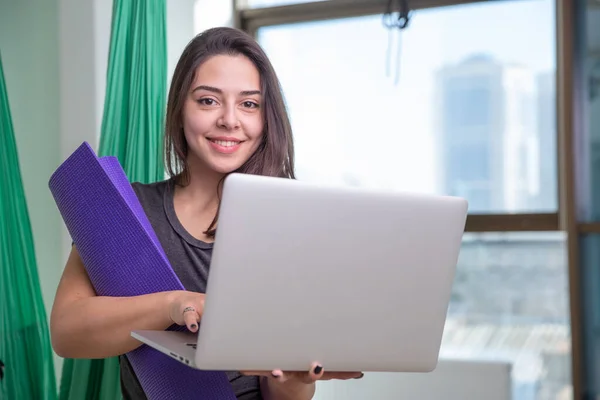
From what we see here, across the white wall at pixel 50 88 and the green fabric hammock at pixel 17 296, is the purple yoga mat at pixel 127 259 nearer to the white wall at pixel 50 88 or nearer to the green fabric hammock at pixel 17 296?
the green fabric hammock at pixel 17 296

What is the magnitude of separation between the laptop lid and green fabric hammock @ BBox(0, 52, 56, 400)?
1300 millimetres

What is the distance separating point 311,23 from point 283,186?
8.34 ft

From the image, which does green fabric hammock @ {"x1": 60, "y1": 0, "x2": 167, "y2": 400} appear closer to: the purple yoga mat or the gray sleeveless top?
the gray sleeveless top

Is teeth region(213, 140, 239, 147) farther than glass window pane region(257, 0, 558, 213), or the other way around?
glass window pane region(257, 0, 558, 213)

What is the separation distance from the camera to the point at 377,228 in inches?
44.7

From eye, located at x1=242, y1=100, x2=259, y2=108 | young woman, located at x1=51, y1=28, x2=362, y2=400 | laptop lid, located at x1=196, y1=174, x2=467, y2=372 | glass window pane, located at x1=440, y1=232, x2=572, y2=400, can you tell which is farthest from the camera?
glass window pane, located at x1=440, y1=232, x2=572, y2=400

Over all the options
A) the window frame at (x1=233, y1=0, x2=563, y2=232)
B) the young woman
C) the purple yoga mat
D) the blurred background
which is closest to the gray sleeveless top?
the young woman

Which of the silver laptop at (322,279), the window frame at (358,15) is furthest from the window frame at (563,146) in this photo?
the silver laptop at (322,279)

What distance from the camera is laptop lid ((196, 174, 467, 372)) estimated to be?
3.48ft

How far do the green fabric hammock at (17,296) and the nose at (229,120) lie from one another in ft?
3.18

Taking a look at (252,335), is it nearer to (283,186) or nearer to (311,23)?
(283,186)

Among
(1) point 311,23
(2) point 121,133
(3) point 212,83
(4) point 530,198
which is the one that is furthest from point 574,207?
(3) point 212,83

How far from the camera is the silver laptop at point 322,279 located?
3.49 feet

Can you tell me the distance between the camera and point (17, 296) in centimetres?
223
